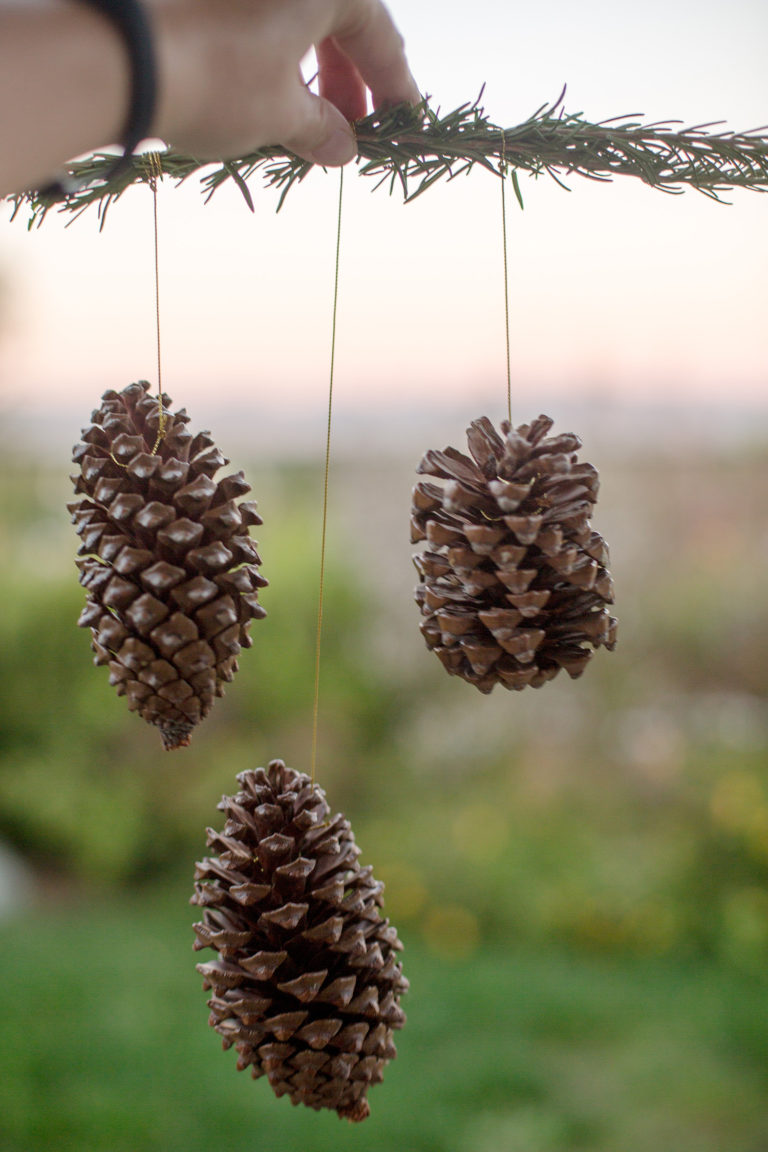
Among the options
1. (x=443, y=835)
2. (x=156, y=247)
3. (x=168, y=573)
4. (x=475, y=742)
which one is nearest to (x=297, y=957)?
(x=168, y=573)

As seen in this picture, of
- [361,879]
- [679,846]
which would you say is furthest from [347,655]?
[361,879]

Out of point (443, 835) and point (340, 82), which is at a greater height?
point (340, 82)

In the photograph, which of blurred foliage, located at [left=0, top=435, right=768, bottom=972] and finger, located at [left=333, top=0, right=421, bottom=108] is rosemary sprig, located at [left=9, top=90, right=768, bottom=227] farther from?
blurred foliage, located at [left=0, top=435, right=768, bottom=972]

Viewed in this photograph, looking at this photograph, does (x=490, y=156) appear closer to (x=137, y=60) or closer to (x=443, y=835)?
(x=137, y=60)

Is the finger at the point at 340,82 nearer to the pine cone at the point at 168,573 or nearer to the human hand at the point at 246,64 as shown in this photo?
the human hand at the point at 246,64

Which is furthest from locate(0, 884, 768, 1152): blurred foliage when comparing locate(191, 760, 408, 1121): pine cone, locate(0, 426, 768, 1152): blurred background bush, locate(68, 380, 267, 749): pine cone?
locate(68, 380, 267, 749): pine cone

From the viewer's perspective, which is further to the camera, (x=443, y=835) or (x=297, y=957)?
(x=443, y=835)

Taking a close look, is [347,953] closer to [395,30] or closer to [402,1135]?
[395,30]
